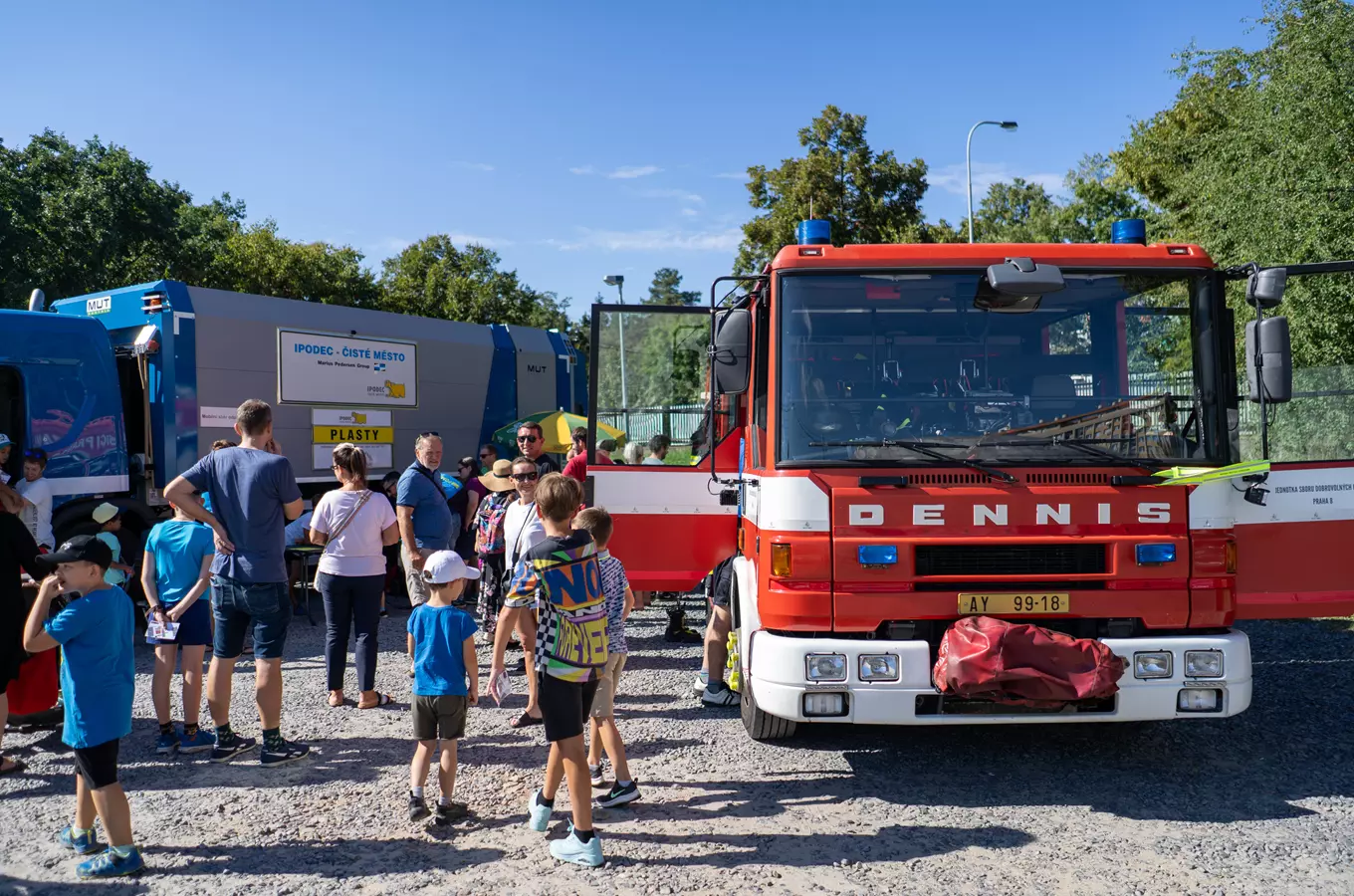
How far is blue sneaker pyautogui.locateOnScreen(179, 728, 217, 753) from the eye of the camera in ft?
18.1

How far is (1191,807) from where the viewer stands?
4605mm

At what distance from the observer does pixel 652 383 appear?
6.44m

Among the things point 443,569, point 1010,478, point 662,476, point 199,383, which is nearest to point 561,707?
point 443,569

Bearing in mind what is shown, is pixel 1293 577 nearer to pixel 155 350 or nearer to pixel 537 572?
pixel 537 572

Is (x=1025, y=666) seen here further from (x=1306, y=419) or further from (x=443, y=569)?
(x=1306, y=419)

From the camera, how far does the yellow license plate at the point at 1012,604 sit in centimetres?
464

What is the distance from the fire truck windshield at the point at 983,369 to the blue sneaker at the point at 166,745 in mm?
3740

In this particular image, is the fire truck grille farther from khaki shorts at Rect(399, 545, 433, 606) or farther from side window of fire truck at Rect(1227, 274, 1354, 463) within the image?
khaki shorts at Rect(399, 545, 433, 606)

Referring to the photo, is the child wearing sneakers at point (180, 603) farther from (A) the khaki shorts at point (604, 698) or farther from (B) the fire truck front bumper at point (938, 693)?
(B) the fire truck front bumper at point (938, 693)

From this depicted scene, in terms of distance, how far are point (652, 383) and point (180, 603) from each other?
2983mm

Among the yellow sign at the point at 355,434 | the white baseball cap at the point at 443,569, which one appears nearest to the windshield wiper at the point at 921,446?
the white baseball cap at the point at 443,569

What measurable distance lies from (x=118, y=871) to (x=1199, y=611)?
15.7 feet

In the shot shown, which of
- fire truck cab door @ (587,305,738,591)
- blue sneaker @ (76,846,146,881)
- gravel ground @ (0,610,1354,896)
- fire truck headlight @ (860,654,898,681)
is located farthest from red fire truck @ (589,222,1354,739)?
blue sneaker @ (76,846,146,881)

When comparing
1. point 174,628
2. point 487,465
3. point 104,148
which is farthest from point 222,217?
point 174,628
